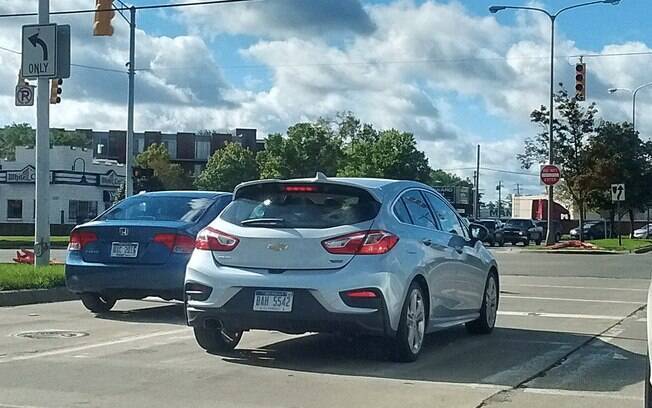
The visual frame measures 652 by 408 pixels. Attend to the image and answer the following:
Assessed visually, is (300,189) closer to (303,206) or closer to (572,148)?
(303,206)

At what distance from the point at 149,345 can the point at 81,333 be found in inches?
49.7

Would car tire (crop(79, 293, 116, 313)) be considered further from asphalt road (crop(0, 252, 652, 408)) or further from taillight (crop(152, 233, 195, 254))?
taillight (crop(152, 233, 195, 254))

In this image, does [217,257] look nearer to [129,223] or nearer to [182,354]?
[182,354]

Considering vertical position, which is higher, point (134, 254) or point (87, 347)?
point (134, 254)

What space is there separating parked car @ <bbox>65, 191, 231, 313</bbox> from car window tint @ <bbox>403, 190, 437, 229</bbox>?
3.24m

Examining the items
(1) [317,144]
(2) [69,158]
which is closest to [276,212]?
(2) [69,158]

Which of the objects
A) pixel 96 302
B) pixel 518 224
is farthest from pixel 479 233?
pixel 518 224

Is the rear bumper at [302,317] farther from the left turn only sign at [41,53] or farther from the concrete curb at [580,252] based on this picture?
the concrete curb at [580,252]

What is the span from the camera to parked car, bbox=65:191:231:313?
12.0 metres

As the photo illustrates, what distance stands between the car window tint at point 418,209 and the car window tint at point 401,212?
0.30 feet

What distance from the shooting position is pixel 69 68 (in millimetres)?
17281

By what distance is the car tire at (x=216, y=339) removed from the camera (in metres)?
9.52

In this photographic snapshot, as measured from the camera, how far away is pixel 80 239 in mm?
12453

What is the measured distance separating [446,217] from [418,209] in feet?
2.82
